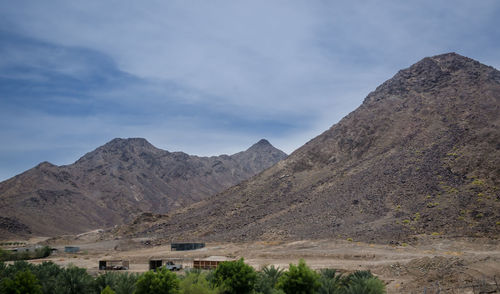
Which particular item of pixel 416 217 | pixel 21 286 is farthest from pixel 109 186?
pixel 21 286

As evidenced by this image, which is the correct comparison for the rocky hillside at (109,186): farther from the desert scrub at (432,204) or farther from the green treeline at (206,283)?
the desert scrub at (432,204)

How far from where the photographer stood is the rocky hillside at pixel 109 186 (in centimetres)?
9719

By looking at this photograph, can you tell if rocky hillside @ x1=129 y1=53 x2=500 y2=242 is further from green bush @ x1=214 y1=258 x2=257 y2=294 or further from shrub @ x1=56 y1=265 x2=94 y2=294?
shrub @ x1=56 y1=265 x2=94 y2=294

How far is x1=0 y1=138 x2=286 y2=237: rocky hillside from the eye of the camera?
319 feet

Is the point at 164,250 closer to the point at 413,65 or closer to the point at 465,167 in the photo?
the point at 465,167

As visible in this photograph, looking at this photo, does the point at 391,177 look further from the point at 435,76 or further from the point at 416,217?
the point at 435,76

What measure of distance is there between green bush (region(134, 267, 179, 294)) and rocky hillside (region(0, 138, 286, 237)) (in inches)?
3274

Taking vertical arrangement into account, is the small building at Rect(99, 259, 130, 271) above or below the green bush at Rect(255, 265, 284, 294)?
below

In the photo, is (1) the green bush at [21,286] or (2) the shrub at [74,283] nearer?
(1) the green bush at [21,286]

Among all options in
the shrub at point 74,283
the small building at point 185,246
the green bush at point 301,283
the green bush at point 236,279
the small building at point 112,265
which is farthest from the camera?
the small building at point 185,246

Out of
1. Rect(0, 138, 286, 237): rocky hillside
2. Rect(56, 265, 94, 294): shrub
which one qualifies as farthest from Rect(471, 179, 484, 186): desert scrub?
Rect(0, 138, 286, 237): rocky hillside

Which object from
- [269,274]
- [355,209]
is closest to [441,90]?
[355,209]

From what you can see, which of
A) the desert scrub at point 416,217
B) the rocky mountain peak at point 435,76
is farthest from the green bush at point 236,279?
the rocky mountain peak at point 435,76

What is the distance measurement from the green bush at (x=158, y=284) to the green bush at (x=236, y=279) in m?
2.04
